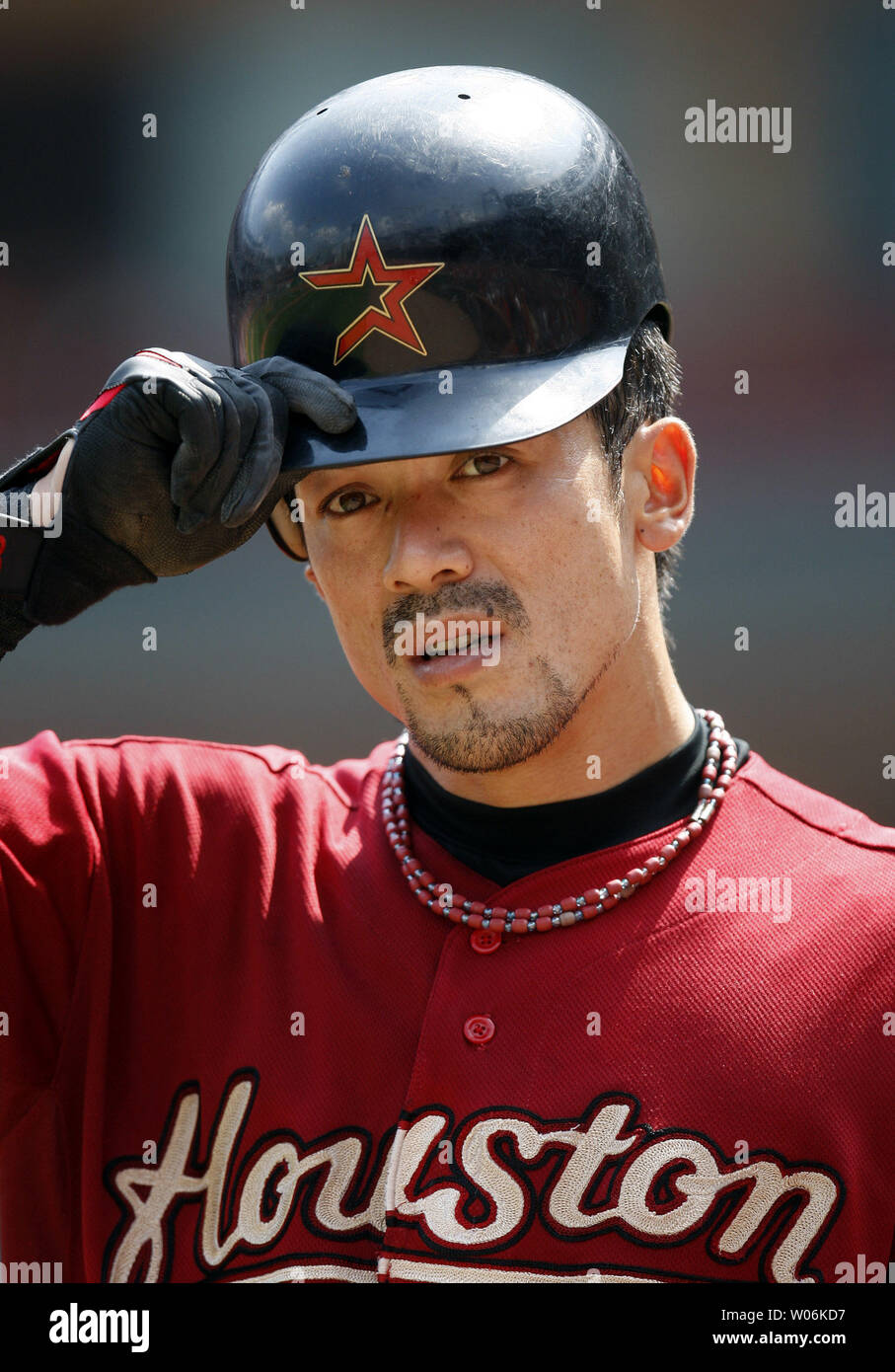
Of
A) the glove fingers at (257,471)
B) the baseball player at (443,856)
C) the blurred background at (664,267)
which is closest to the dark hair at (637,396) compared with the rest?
the baseball player at (443,856)

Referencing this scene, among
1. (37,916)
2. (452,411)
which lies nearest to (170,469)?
(452,411)

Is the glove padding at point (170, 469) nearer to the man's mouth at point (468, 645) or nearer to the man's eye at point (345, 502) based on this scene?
the man's eye at point (345, 502)

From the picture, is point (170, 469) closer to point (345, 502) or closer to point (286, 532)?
point (345, 502)

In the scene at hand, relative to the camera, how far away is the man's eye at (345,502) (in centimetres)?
179

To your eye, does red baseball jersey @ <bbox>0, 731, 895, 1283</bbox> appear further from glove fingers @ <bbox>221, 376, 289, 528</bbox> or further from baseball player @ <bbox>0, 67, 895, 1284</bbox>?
glove fingers @ <bbox>221, 376, 289, 528</bbox>

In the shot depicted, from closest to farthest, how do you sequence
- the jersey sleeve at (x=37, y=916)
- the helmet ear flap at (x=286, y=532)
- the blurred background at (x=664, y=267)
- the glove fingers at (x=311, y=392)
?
the glove fingers at (x=311, y=392), the jersey sleeve at (x=37, y=916), the helmet ear flap at (x=286, y=532), the blurred background at (x=664, y=267)

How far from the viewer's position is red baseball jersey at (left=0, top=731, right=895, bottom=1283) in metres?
1.61

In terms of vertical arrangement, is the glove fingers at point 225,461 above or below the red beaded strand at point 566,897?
above

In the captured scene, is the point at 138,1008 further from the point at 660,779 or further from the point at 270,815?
the point at 660,779

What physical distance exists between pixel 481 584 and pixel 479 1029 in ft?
1.66

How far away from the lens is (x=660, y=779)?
6.22ft

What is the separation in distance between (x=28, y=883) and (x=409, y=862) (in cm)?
47
